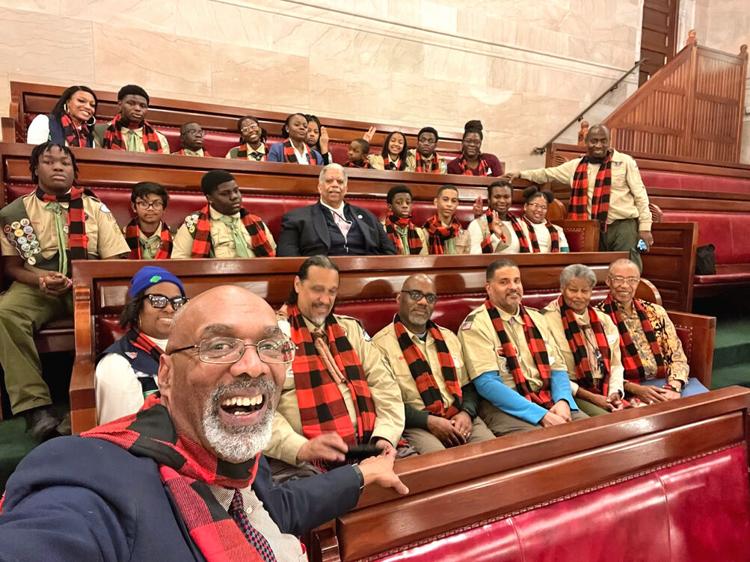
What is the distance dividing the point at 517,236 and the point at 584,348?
836 millimetres

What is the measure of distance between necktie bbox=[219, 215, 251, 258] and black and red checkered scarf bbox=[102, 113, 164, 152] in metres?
1.04

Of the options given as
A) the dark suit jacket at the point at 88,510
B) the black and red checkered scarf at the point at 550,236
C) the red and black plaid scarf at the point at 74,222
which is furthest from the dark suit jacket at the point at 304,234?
the dark suit jacket at the point at 88,510

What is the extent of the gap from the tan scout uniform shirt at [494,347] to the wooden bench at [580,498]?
2.14ft

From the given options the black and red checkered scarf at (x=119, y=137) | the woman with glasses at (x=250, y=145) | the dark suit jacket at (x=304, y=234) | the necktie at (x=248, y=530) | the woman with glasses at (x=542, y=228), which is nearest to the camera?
the necktie at (x=248, y=530)

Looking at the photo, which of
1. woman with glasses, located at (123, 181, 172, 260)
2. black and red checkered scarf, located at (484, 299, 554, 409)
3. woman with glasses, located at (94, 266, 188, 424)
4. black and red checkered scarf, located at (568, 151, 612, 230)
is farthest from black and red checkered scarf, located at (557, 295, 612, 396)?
woman with glasses, located at (123, 181, 172, 260)

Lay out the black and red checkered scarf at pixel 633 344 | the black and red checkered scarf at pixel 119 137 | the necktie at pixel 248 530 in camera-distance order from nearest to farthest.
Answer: the necktie at pixel 248 530 → the black and red checkered scarf at pixel 633 344 → the black and red checkered scarf at pixel 119 137

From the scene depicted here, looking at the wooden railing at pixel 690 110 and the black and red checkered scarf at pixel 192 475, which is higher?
the wooden railing at pixel 690 110

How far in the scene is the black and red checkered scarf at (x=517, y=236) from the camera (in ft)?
7.72

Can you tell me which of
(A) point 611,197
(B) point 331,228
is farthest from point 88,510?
(A) point 611,197

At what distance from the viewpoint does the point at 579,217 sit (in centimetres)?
276

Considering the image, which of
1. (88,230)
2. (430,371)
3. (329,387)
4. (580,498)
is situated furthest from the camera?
(88,230)

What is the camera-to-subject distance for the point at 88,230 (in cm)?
169

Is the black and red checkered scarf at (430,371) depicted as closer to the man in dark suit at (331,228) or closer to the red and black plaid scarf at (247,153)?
the man in dark suit at (331,228)

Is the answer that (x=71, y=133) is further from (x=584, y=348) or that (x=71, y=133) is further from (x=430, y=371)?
(x=584, y=348)
